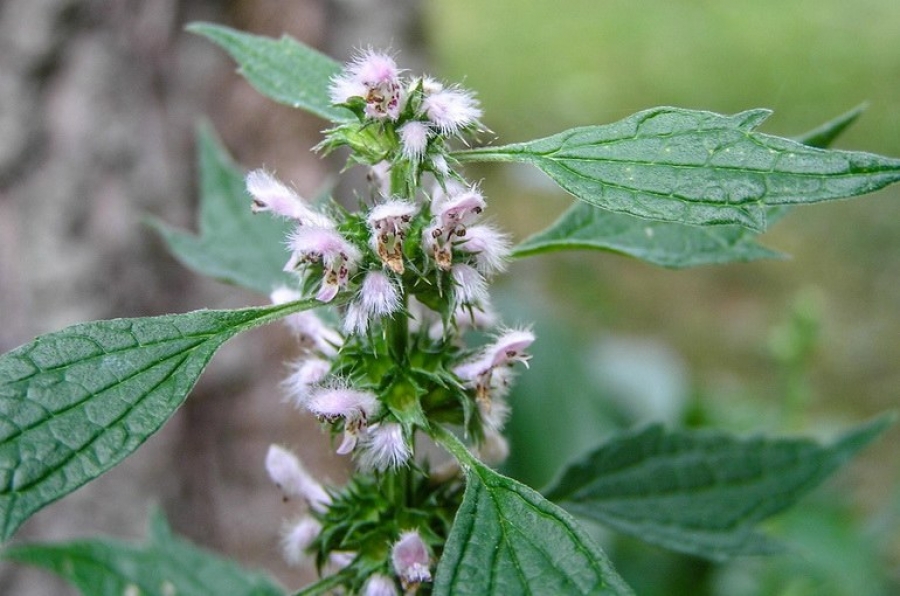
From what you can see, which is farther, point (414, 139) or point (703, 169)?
point (414, 139)

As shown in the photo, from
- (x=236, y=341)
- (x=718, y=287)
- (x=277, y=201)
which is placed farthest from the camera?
(x=718, y=287)

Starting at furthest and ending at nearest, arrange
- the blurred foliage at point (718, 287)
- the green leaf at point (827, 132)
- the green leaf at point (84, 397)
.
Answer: the blurred foliage at point (718, 287)
the green leaf at point (827, 132)
the green leaf at point (84, 397)

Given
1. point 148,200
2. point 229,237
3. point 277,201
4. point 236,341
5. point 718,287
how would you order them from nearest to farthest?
point 277,201
point 229,237
point 148,200
point 236,341
point 718,287

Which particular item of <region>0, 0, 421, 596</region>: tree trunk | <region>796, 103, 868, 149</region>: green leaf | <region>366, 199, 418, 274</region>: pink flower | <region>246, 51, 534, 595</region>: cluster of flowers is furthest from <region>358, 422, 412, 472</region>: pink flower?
<region>0, 0, 421, 596</region>: tree trunk

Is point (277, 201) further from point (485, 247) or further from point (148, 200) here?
point (148, 200)

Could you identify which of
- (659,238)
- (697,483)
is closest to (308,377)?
(659,238)

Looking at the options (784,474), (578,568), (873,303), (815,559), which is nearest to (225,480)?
(815,559)

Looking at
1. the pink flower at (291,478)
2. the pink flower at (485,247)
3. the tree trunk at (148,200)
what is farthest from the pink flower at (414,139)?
the tree trunk at (148,200)

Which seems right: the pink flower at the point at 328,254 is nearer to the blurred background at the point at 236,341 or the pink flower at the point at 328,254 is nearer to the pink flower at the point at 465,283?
the pink flower at the point at 465,283
